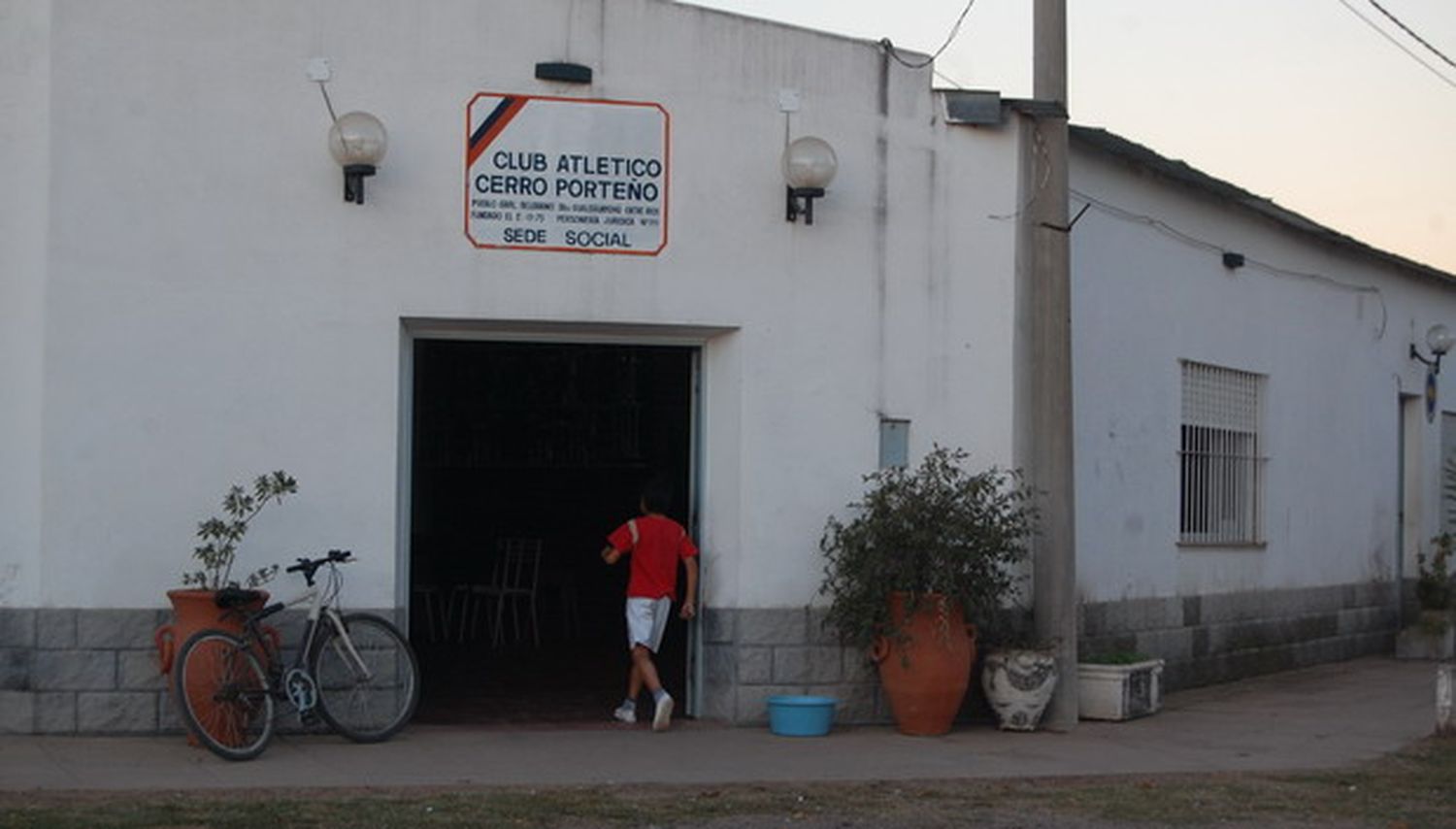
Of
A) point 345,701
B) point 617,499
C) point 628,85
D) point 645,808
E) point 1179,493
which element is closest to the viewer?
point 645,808

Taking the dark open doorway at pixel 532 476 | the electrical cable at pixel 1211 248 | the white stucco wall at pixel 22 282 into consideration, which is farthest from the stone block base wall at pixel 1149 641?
the dark open doorway at pixel 532 476

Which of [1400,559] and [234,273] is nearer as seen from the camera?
[234,273]

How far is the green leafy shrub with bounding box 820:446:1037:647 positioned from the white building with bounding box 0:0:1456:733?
1.51 ft

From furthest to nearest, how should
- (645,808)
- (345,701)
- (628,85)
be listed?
(628,85)
(345,701)
(645,808)

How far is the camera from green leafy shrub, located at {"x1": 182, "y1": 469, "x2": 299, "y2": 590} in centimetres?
1124

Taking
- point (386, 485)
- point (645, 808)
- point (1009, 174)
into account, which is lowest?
point (645, 808)

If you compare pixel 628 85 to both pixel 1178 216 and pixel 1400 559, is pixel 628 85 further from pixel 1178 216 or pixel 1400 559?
pixel 1400 559

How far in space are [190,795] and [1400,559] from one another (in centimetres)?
1455

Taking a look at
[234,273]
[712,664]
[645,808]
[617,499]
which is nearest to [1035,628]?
[712,664]

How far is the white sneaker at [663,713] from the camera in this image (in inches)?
480

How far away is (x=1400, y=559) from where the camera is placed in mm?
20391

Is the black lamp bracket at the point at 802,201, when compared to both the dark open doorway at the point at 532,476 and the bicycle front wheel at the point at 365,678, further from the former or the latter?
the dark open doorway at the point at 532,476

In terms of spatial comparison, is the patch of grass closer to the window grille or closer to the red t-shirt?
the red t-shirt

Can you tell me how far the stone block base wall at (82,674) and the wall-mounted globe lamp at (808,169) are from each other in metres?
4.72
